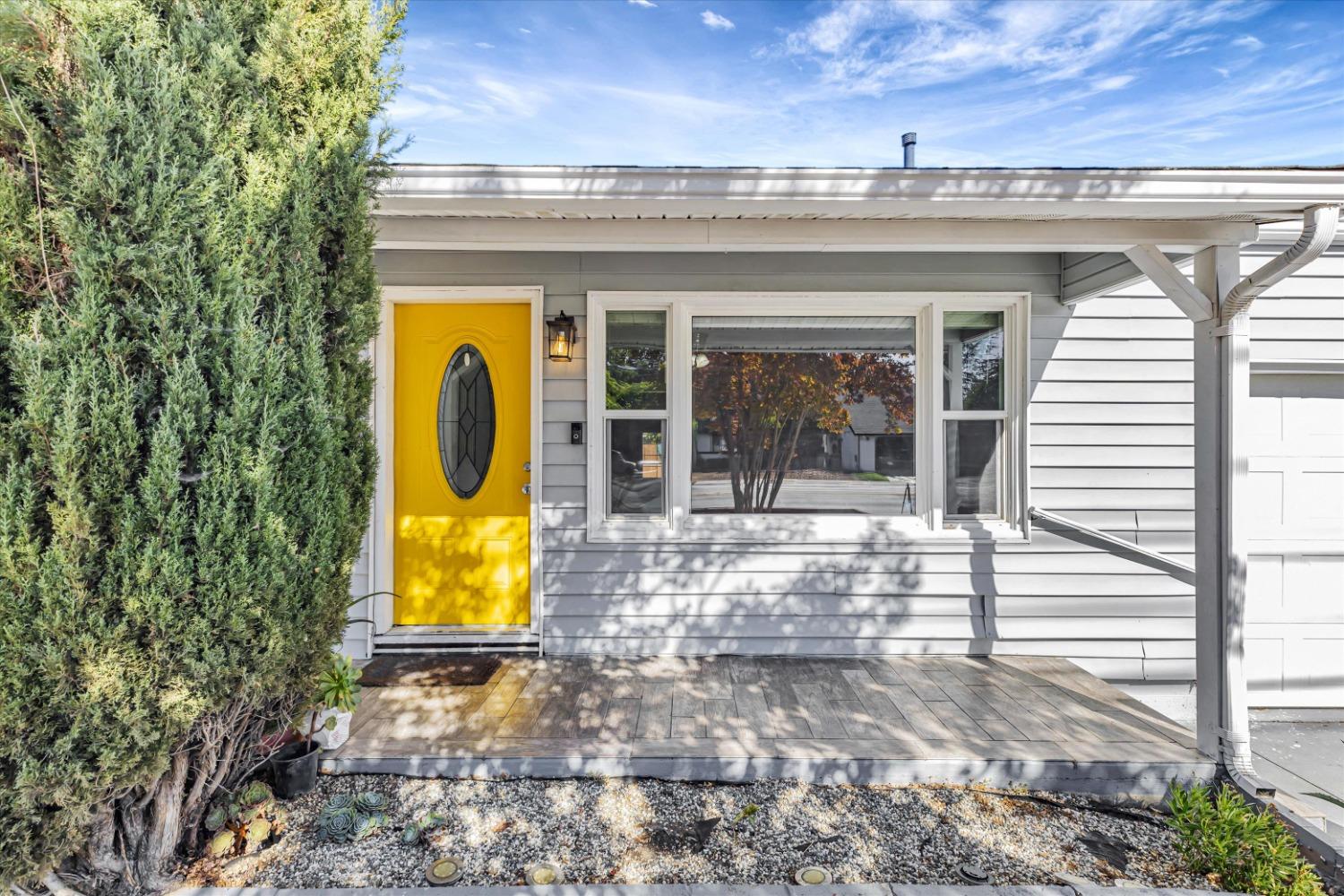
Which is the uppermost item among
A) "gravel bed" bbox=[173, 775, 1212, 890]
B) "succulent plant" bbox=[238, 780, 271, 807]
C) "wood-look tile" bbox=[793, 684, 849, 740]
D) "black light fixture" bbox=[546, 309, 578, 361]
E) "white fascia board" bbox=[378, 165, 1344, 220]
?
"white fascia board" bbox=[378, 165, 1344, 220]

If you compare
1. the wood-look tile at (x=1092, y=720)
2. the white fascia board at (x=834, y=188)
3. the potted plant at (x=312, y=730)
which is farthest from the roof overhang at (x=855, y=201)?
the wood-look tile at (x=1092, y=720)

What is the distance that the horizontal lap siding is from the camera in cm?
328

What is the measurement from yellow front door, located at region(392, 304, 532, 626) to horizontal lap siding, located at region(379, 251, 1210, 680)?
0.69 ft

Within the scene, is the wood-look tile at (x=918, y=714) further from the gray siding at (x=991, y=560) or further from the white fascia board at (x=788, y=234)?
the white fascia board at (x=788, y=234)

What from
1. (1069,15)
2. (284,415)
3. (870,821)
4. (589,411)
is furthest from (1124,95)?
(284,415)

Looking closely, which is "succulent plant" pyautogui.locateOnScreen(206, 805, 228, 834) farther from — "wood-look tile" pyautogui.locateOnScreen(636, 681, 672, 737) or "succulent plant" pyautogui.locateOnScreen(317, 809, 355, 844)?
"wood-look tile" pyautogui.locateOnScreen(636, 681, 672, 737)

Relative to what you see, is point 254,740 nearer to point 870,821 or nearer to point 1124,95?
point 870,821

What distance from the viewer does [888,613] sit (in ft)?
10.8

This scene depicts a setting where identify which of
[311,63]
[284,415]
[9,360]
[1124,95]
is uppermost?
[1124,95]

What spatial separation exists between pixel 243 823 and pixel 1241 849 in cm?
301

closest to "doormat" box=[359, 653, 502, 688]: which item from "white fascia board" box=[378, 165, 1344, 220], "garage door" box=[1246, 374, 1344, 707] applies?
"white fascia board" box=[378, 165, 1344, 220]

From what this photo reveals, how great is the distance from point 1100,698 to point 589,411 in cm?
285

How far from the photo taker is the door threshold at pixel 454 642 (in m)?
3.29

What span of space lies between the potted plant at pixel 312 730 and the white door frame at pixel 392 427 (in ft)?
3.67
